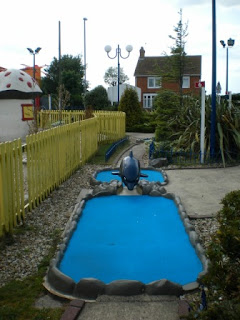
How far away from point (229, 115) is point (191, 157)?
6.95ft

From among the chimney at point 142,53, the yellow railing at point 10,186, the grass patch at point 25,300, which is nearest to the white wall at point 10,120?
the yellow railing at point 10,186

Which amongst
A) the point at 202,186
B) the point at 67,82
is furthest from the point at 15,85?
the point at 67,82

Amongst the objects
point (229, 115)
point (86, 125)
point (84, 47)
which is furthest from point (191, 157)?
point (84, 47)

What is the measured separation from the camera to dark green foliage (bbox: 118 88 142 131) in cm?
2681

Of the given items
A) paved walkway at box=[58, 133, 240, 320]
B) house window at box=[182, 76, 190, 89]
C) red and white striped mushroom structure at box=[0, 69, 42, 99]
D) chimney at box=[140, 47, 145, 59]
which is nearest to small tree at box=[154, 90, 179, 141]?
paved walkway at box=[58, 133, 240, 320]

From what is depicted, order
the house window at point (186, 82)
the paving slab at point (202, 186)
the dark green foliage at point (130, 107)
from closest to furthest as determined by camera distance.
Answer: the paving slab at point (202, 186) < the dark green foliage at point (130, 107) < the house window at point (186, 82)

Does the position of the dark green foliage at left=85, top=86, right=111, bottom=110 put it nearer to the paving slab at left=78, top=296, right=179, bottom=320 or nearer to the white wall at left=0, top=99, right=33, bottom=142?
the white wall at left=0, top=99, right=33, bottom=142

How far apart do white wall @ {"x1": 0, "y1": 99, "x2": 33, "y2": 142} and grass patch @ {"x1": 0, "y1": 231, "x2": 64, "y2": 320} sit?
582 inches

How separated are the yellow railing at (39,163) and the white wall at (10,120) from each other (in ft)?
20.3

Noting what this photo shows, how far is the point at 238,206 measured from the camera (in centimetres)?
390

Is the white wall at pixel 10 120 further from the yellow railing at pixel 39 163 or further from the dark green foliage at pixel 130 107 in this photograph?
the dark green foliage at pixel 130 107

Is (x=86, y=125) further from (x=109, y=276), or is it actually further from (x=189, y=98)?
(x=109, y=276)

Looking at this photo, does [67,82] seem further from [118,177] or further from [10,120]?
[118,177]

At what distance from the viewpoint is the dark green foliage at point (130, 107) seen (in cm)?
2681
